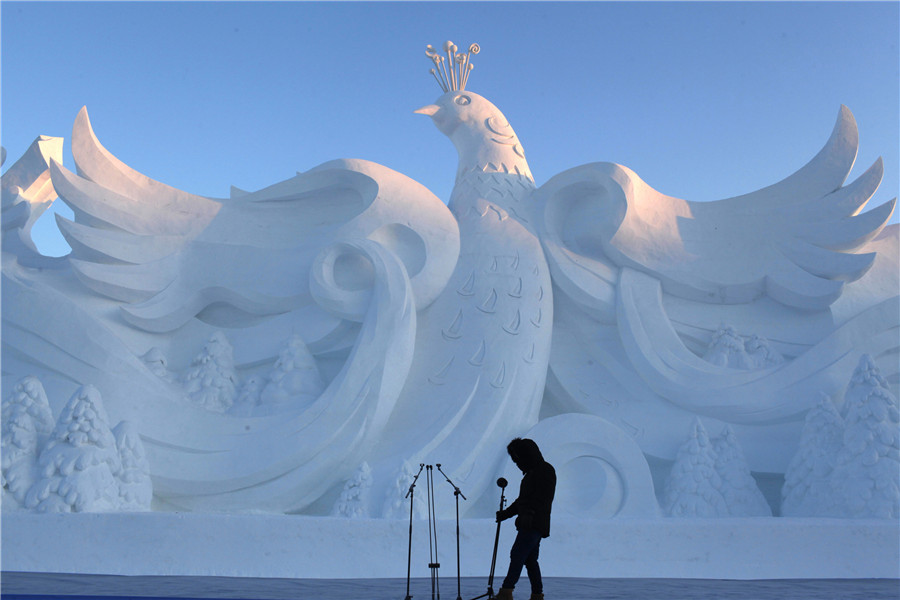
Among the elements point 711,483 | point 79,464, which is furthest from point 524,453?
point 711,483

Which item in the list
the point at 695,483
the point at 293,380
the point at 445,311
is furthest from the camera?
the point at 445,311

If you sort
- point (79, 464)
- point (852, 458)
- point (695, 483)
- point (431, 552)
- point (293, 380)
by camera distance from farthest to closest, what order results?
point (293, 380)
point (695, 483)
point (852, 458)
point (79, 464)
point (431, 552)

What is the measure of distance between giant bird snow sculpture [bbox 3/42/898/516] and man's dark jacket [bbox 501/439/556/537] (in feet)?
10.4

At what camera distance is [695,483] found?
7348mm

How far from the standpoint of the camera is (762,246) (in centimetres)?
886

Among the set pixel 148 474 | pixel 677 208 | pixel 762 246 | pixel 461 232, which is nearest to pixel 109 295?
pixel 148 474

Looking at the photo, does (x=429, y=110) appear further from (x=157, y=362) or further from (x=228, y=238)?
(x=157, y=362)

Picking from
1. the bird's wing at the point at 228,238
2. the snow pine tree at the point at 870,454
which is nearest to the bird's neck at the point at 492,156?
the bird's wing at the point at 228,238

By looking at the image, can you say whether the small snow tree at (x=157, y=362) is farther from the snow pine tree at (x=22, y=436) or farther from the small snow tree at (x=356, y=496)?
the small snow tree at (x=356, y=496)

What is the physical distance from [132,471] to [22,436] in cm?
86

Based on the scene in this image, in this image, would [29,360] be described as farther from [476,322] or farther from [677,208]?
[677,208]

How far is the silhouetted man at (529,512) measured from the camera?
3.82 m

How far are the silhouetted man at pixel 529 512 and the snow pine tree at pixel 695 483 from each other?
12.2 feet

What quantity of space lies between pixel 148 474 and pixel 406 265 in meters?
3.10
